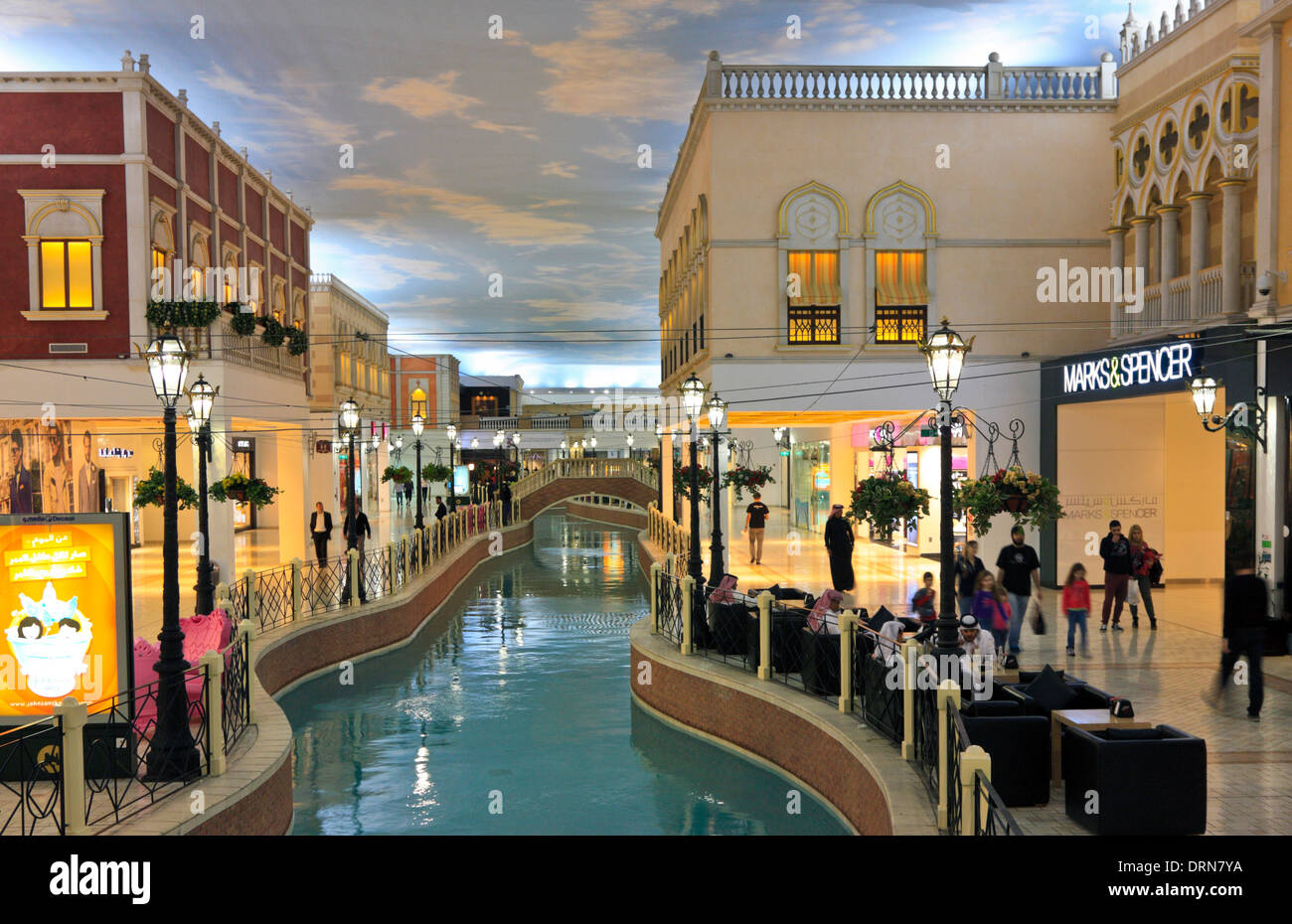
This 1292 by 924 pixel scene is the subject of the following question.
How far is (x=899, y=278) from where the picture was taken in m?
19.2

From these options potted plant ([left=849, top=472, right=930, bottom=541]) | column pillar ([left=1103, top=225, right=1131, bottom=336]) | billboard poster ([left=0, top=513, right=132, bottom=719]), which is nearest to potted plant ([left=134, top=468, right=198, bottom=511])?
billboard poster ([left=0, top=513, right=132, bottom=719])

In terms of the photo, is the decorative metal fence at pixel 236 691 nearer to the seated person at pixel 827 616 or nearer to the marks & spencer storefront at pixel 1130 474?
the seated person at pixel 827 616

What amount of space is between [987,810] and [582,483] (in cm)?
4358

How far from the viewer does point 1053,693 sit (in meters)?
8.23

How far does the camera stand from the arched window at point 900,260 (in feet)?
62.4

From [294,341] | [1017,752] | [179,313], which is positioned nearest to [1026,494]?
[1017,752]

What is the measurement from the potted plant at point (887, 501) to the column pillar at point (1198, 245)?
4.81m

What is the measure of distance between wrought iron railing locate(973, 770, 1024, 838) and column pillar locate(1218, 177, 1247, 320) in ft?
36.8

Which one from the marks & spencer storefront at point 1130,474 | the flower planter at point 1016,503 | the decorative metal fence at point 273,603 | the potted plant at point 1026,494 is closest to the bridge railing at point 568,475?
the marks & spencer storefront at point 1130,474

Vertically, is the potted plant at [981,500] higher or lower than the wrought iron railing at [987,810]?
higher

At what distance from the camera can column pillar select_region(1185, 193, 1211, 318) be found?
15.1 meters
